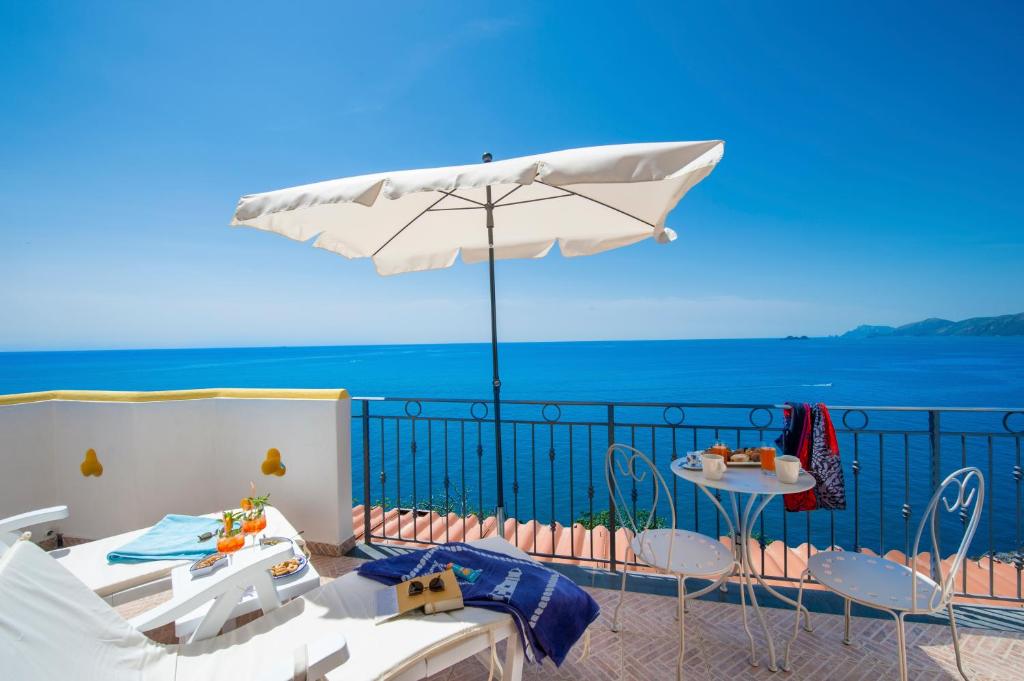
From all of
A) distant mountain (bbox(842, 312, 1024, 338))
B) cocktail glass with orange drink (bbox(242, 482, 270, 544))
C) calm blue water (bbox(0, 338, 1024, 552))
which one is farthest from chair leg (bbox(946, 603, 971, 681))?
distant mountain (bbox(842, 312, 1024, 338))

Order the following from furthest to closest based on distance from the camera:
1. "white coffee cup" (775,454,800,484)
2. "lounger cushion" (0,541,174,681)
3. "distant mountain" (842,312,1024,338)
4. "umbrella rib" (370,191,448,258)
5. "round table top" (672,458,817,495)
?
"distant mountain" (842,312,1024,338)
"umbrella rib" (370,191,448,258)
"white coffee cup" (775,454,800,484)
"round table top" (672,458,817,495)
"lounger cushion" (0,541,174,681)

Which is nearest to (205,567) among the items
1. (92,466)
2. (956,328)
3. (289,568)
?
(289,568)

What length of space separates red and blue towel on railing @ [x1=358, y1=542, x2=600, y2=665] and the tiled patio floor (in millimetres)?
491

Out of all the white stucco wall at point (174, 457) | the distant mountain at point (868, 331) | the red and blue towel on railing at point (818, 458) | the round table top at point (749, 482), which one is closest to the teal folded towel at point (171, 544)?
the white stucco wall at point (174, 457)

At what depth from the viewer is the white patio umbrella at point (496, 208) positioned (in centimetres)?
160

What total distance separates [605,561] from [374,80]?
787 cm

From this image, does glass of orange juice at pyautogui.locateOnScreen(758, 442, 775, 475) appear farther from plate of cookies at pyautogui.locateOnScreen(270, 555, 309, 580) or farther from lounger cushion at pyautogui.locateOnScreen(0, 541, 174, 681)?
lounger cushion at pyautogui.locateOnScreen(0, 541, 174, 681)

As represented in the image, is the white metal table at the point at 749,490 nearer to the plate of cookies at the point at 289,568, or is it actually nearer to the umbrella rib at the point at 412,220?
the plate of cookies at the point at 289,568

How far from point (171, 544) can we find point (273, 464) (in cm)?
97

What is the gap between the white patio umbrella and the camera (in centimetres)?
160

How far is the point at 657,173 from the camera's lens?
5.03 feet

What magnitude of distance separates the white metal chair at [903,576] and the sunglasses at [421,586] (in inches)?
65.8

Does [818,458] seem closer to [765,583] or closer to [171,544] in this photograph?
[765,583]

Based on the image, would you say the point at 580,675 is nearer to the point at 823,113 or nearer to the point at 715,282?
the point at 823,113
